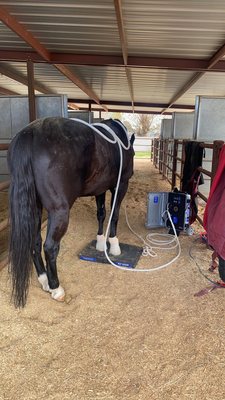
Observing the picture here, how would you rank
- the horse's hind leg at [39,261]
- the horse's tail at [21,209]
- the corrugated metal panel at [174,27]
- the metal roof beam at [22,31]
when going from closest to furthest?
the horse's tail at [21,209], the horse's hind leg at [39,261], the corrugated metal panel at [174,27], the metal roof beam at [22,31]

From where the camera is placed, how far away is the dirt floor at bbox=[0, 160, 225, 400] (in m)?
1.35

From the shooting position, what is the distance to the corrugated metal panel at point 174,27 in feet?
9.11

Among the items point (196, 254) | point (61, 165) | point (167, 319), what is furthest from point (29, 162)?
point (196, 254)

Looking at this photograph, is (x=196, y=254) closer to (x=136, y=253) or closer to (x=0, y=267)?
(x=136, y=253)

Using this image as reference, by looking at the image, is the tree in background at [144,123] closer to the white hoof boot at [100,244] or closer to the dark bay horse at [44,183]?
the white hoof boot at [100,244]

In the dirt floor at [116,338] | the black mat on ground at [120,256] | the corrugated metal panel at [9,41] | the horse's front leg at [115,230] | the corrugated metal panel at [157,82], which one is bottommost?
the dirt floor at [116,338]

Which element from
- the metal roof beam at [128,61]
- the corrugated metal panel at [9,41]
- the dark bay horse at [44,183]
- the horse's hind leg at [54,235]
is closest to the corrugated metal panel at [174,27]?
the metal roof beam at [128,61]

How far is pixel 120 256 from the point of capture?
2781mm

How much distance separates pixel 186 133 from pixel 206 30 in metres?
3.91

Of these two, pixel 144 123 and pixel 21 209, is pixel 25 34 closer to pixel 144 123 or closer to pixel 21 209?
pixel 21 209

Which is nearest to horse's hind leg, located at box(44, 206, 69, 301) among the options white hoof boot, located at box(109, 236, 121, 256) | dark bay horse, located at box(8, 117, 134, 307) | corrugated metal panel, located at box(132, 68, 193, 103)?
dark bay horse, located at box(8, 117, 134, 307)

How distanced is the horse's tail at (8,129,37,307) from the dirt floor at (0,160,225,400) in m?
0.32

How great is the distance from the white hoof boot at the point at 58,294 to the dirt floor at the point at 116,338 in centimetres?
4

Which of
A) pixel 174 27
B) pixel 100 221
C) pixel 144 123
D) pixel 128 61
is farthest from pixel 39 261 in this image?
pixel 144 123
